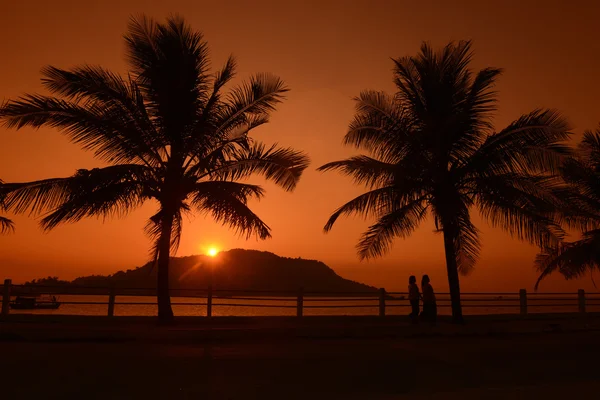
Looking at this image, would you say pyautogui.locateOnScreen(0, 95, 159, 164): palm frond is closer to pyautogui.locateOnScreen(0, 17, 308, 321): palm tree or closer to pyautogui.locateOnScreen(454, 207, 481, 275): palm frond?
pyautogui.locateOnScreen(0, 17, 308, 321): palm tree

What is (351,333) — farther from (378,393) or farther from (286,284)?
(286,284)

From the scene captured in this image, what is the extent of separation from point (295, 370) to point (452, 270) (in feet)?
32.7

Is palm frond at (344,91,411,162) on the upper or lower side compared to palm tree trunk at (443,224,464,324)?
upper

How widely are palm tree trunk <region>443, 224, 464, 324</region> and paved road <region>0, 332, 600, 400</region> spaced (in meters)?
4.47

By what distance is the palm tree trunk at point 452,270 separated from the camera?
1827 cm

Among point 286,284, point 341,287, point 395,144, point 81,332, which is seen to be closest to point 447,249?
point 395,144

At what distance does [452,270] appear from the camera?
18.5 m

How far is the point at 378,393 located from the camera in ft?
26.8

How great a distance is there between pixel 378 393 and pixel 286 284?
239ft

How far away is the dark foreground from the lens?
807cm

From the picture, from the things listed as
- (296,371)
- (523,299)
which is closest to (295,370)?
(296,371)

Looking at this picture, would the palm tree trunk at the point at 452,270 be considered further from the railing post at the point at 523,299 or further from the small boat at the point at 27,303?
the small boat at the point at 27,303

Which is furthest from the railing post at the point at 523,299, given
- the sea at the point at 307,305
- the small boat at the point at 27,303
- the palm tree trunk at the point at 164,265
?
the small boat at the point at 27,303

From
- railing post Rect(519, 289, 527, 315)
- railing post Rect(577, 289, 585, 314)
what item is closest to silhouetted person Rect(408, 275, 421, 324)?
railing post Rect(519, 289, 527, 315)
